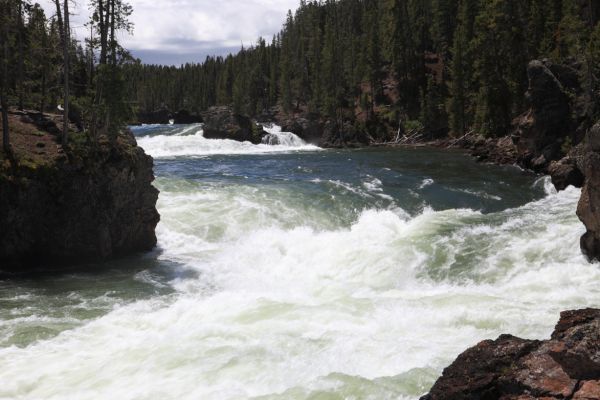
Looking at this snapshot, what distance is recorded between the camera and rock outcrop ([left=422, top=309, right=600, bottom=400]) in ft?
18.8

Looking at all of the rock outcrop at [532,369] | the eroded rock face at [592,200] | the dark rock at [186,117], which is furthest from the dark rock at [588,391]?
the dark rock at [186,117]

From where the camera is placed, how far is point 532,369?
609cm

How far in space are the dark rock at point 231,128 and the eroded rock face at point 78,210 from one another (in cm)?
5101

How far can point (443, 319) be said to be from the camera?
12.1 meters

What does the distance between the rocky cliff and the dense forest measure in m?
3.22

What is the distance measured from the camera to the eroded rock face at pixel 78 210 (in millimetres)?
16797

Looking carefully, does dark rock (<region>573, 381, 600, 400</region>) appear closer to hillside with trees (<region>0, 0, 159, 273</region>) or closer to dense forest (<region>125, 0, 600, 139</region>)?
hillside with trees (<region>0, 0, 159, 273</region>)

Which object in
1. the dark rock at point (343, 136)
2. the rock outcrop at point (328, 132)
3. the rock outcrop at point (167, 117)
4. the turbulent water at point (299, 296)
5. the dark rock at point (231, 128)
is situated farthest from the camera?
the rock outcrop at point (167, 117)

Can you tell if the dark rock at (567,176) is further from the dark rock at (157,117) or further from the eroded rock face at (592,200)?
the dark rock at (157,117)

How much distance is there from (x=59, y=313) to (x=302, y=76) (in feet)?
319

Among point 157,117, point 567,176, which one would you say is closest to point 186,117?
point 157,117

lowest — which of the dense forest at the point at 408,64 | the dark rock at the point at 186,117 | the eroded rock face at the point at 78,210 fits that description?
the eroded rock face at the point at 78,210

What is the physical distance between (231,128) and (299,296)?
194ft

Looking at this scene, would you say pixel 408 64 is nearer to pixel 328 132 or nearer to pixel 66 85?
pixel 328 132
